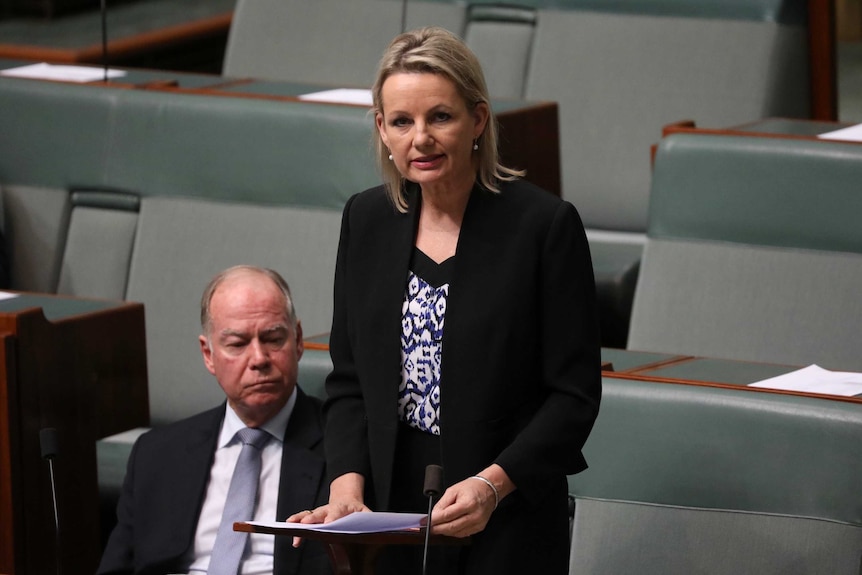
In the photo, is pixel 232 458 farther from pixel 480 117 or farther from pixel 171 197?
pixel 171 197

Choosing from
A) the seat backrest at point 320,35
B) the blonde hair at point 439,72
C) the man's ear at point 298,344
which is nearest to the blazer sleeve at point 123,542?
the man's ear at point 298,344

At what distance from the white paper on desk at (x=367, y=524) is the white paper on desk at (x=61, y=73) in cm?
184

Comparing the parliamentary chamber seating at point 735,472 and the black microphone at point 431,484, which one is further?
the parliamentary chamber seating at point 735,472

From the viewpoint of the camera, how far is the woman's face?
1377mm

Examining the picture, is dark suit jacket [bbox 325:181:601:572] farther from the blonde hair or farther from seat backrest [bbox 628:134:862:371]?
seat backrest [bbox 628:134:862:371]

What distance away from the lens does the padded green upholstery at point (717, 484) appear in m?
1.80

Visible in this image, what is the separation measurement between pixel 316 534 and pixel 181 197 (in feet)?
5.07

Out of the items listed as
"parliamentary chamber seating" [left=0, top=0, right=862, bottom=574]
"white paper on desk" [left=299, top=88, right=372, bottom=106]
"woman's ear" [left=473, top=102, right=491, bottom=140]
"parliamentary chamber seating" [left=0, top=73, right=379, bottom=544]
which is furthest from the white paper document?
"woman's ear" [left=473, top=102, right=491, bottom=140]

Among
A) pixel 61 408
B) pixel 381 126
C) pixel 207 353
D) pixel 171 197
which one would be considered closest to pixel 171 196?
pixel 171 197

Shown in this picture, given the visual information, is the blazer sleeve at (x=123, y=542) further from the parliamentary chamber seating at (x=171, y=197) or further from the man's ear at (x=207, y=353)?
the parliamentary chamber seating at (x=171, y=197)

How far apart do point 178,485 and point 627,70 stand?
5.37 ft

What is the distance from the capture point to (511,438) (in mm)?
1397

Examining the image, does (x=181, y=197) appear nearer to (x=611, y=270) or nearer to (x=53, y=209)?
(x=53, y=209)

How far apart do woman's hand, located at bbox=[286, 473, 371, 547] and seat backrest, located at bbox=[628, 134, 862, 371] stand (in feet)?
3.64
